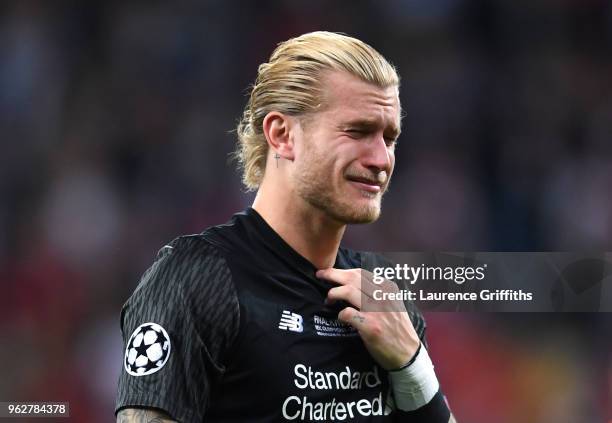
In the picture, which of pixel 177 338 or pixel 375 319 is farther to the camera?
pixel 375 319

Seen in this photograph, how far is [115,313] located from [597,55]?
4.54 m

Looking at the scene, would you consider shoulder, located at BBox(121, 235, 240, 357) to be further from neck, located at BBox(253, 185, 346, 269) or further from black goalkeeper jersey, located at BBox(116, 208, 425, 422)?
neck, located at BBox(253, 185, 346, 269)

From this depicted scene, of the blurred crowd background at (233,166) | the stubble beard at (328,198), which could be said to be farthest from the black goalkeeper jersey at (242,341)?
the blurred crowd background at (233,166)

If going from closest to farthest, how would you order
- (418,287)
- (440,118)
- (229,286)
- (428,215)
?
(229,286)
(418,287)
(428,215)
(440,118)

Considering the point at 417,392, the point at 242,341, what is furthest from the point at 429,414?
the point at 242,341

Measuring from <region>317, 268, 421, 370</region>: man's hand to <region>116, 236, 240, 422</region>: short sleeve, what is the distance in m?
0.33

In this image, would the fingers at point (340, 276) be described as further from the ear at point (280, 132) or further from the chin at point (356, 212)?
the ear at point (280, 132)

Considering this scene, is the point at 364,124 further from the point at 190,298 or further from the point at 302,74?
the point at 190,298

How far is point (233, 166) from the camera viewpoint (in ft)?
24.6

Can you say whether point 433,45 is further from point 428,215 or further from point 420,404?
Result: point 420,404

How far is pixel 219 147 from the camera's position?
7.57 metres

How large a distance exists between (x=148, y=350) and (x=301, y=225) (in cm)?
58

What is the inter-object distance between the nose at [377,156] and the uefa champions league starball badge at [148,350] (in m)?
0.71

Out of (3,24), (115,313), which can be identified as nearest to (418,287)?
(115,313)
